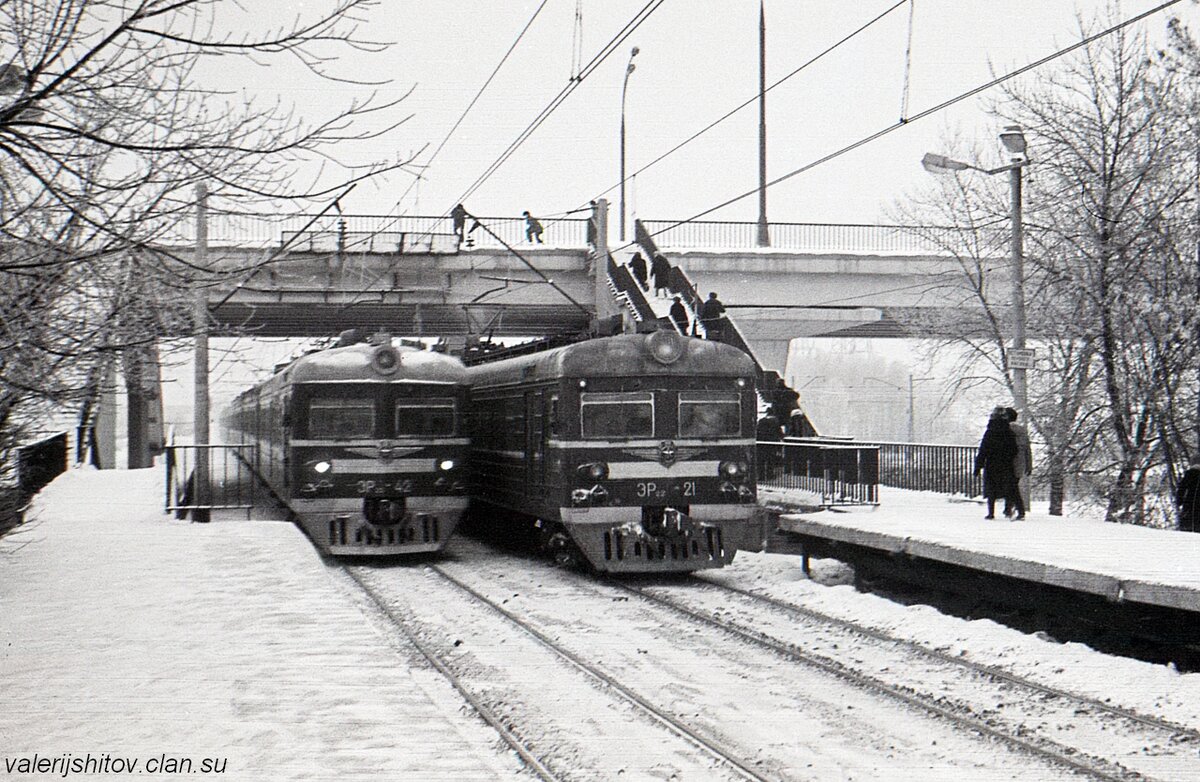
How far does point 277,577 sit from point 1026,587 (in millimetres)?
8117

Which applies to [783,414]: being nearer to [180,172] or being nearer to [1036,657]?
[1036,657]

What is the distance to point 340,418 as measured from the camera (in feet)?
55.5

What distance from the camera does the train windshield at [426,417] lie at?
17.1 metres

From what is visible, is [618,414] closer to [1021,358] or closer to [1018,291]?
[1021,358]

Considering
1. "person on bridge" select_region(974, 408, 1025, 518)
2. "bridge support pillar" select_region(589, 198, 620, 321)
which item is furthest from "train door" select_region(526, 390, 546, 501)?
"bridge support pillar" select_region(589, 198, 620, 321)

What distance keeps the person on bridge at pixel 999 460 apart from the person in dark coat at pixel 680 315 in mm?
13440

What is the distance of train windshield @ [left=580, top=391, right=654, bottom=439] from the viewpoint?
15.1m

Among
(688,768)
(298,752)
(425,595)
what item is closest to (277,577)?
(425,595)

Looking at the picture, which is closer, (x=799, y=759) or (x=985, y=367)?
(x=799, y=759)

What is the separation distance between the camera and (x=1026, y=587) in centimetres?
1158

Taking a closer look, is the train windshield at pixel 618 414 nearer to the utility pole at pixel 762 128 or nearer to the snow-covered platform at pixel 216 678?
the snow-covered platform at pixel 216 678

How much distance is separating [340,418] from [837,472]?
697 centimetres

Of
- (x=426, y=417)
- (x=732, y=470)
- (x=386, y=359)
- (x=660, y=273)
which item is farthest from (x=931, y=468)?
(x=660, y=273)

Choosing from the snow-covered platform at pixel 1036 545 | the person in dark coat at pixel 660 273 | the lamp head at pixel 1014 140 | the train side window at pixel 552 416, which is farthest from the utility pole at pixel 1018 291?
the person in dark coat at pixel 660 273
